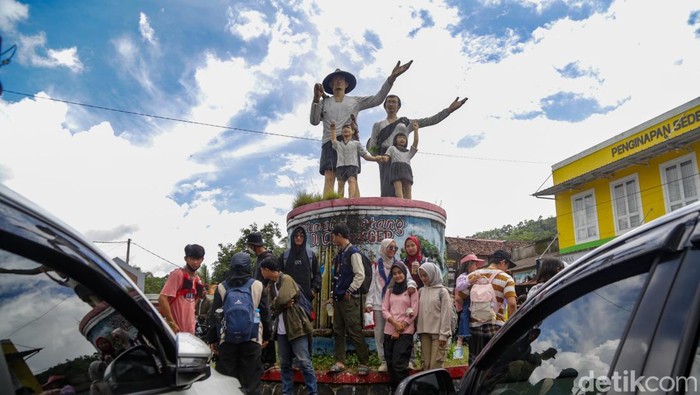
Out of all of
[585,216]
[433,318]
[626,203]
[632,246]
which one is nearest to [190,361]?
[632,246]

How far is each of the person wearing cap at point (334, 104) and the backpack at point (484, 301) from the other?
13.6 feet

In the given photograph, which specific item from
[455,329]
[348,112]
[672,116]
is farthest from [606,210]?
[455,329]

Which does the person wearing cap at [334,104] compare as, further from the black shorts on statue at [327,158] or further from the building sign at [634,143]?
the building sign at [634,143]

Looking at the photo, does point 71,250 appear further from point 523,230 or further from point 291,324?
point 523,230

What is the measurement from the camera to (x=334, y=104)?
30.3ft

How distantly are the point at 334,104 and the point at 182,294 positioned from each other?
5.03 metres

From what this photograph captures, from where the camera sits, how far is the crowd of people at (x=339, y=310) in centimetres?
508

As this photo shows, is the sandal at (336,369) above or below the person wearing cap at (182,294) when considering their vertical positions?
below

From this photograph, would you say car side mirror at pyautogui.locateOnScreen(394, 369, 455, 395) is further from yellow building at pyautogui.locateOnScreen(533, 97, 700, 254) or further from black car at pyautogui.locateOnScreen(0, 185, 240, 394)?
yellow building at pyautogui.locateOnScreen(533, 97, 700, 254)

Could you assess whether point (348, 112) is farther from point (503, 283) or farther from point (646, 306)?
point (646, 306)

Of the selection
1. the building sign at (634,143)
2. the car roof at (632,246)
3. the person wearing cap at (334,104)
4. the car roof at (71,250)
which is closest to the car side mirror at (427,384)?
the car roof at (632,246)

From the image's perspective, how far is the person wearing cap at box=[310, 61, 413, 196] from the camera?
9086 mm

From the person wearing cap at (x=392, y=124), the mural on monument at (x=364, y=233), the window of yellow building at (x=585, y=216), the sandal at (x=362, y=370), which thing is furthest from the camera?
the window of yellow building at (x=585, y=216)

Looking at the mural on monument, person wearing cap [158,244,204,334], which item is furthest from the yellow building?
person wearing cap [158,244,204,334]
